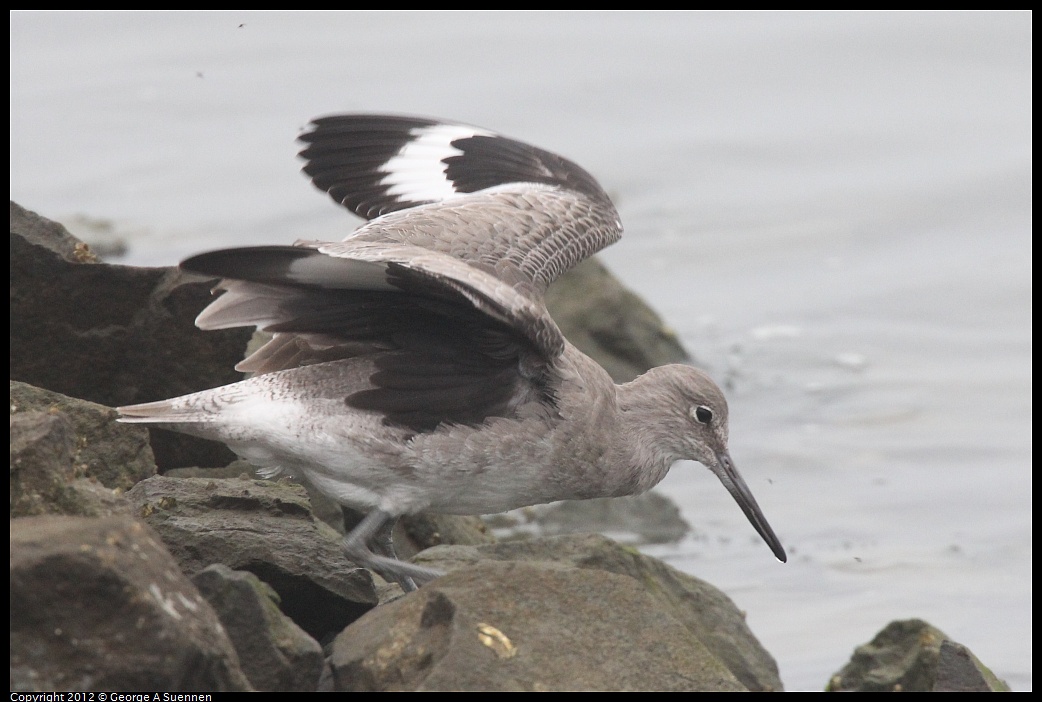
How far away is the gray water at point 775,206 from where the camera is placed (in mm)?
8914

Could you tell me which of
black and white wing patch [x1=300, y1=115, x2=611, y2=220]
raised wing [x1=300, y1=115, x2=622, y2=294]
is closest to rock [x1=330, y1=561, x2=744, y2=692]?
raised wing [x1=300, y1=115, x2=622, y2=294]

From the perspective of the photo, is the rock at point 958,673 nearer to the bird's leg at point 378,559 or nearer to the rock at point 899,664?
the rock at point 899,664

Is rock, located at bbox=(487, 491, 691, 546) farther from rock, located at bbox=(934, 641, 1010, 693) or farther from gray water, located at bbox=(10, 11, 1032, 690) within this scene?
rock, located at bbox=(934, 641, 1010, 693)

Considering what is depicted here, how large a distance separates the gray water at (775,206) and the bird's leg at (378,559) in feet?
7.44

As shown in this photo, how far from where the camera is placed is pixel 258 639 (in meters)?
4.30

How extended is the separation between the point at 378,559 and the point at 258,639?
1.39m

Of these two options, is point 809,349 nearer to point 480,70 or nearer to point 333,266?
point 480,70

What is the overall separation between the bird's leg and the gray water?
227cm

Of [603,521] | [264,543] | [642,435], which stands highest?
[264,543]

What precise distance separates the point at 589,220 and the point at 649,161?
7.59 metres

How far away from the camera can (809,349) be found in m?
11.7

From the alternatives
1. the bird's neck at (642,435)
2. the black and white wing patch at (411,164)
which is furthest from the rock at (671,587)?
the black and white wing patch at (411,164)

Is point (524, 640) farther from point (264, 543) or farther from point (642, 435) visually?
point (642, 435)

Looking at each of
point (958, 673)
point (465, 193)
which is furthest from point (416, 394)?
point (465, 193)
